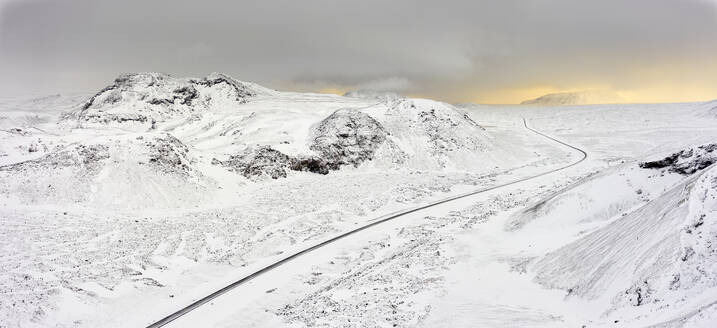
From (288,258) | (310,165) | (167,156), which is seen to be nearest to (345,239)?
(288,258)

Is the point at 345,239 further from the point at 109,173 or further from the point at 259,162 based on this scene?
the point at 109,173

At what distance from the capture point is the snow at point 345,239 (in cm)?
1211

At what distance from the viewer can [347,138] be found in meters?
54.1

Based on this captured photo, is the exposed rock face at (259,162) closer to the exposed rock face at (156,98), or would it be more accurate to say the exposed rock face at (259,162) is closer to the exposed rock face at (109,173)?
the exposed rock face at (109,173)

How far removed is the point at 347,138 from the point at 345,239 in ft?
98.2

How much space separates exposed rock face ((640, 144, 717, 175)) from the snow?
0.43ft

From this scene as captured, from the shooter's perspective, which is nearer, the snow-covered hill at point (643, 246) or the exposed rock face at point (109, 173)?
the snow-covered hill at point (643, 246)

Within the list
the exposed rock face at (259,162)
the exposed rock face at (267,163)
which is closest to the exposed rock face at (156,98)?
the exposed rock face at (259,162)

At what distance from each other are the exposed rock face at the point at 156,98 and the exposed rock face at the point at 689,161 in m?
82.7

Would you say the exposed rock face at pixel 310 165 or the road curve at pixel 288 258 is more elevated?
the exposed rock face at pixel 310 165

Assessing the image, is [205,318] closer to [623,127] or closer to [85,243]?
[85,243]

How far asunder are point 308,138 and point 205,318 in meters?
39.2

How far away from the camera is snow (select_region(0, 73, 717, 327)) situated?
1211 centimetres

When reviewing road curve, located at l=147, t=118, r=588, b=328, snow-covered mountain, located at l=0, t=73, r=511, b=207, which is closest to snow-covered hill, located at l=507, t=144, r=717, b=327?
road curve, located at l=147, t=118, r=588, b=328
